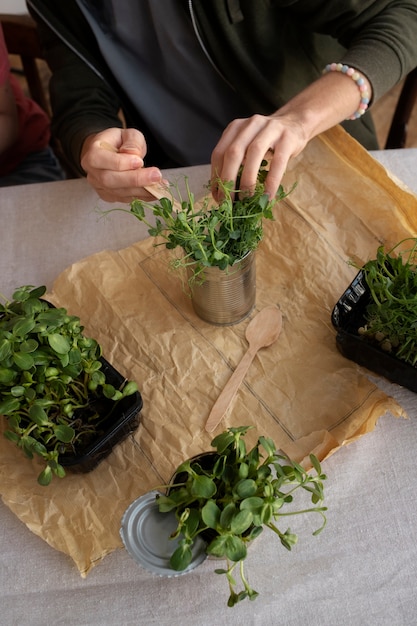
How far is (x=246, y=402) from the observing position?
2.52 ft

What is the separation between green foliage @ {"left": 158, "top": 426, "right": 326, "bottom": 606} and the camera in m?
0.53

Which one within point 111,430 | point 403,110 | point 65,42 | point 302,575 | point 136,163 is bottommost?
point 302,575

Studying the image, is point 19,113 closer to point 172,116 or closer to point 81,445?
point 172,116

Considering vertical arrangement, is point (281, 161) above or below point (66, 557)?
above

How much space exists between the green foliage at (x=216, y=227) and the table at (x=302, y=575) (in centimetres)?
30

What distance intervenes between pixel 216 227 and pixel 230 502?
35 centimetres

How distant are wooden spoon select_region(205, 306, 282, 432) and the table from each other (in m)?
0.16

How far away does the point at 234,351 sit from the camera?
2.70 ft

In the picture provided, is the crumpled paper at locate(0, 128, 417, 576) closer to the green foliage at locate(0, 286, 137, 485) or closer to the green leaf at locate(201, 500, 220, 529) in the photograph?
the green foliage at locate(0, 286, 137, 485)

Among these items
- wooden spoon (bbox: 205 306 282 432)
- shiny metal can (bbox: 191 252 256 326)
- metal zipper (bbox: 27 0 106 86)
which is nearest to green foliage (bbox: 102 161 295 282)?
shiny metal can (bbox: 191 252 256 326)

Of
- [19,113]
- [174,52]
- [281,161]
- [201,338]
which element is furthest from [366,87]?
[19,113]

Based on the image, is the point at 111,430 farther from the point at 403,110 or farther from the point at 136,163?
the point at 403,110

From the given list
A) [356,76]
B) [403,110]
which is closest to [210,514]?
[356,76]

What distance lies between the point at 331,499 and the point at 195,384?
0.24 meters
